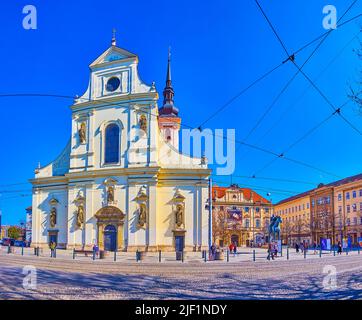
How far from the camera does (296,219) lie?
77125 millimetres

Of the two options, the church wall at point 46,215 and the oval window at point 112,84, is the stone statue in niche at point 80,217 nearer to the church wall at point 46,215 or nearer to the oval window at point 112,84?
the church wall at point 46,215

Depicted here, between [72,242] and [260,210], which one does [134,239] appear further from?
[260,210]

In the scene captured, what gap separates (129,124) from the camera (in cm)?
3841

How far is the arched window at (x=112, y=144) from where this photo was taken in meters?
38.8

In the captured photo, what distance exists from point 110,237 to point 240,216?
36.9 m

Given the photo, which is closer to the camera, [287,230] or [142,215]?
[142,215]

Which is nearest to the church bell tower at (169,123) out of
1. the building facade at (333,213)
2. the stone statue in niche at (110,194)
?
the stone statue in niche at (110,194)

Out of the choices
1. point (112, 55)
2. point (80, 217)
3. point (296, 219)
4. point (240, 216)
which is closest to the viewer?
point (80, 217)

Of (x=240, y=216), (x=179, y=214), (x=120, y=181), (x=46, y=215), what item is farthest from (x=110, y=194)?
(x=240, y=216)

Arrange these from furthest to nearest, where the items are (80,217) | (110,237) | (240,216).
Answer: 1. (240,216)
2. (80,217)
3. (110,237)

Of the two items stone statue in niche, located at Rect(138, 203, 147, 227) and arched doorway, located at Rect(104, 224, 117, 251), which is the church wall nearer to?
arched doorway, located at Rect(104, 224, 117, 251)

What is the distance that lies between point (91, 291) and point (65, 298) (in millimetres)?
1293

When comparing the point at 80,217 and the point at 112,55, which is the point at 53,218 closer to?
the point at 80,217
